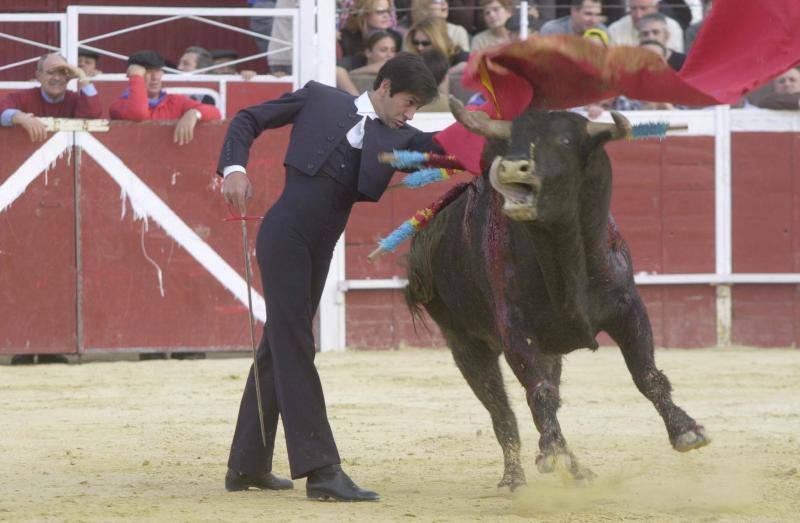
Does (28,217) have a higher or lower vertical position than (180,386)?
higher

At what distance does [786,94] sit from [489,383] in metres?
5.35

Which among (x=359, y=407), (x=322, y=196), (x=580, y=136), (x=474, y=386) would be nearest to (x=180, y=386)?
(x=359, y=407)

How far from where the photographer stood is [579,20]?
35.6 feet

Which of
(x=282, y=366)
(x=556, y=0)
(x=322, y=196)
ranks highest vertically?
(x=556, y=0)

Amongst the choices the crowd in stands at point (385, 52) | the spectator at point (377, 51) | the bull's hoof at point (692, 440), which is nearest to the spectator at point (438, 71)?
the crowd in stands at point (385, 52)

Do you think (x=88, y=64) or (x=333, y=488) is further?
(x=88, y=64)

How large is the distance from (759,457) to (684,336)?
4.44 metres

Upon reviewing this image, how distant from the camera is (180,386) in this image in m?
8.69

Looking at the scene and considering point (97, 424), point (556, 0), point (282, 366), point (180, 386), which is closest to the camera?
point (282, 366)

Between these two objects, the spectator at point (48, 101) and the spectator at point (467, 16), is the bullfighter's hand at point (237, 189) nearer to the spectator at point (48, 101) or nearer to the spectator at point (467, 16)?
the spectator at point (48, 101)

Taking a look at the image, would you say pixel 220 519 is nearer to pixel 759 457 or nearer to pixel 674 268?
pixel 759 457

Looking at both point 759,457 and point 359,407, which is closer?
point 759,457

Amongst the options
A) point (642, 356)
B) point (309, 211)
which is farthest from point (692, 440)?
point (309, 211)

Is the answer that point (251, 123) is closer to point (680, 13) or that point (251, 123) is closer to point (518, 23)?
point (518, 23)
